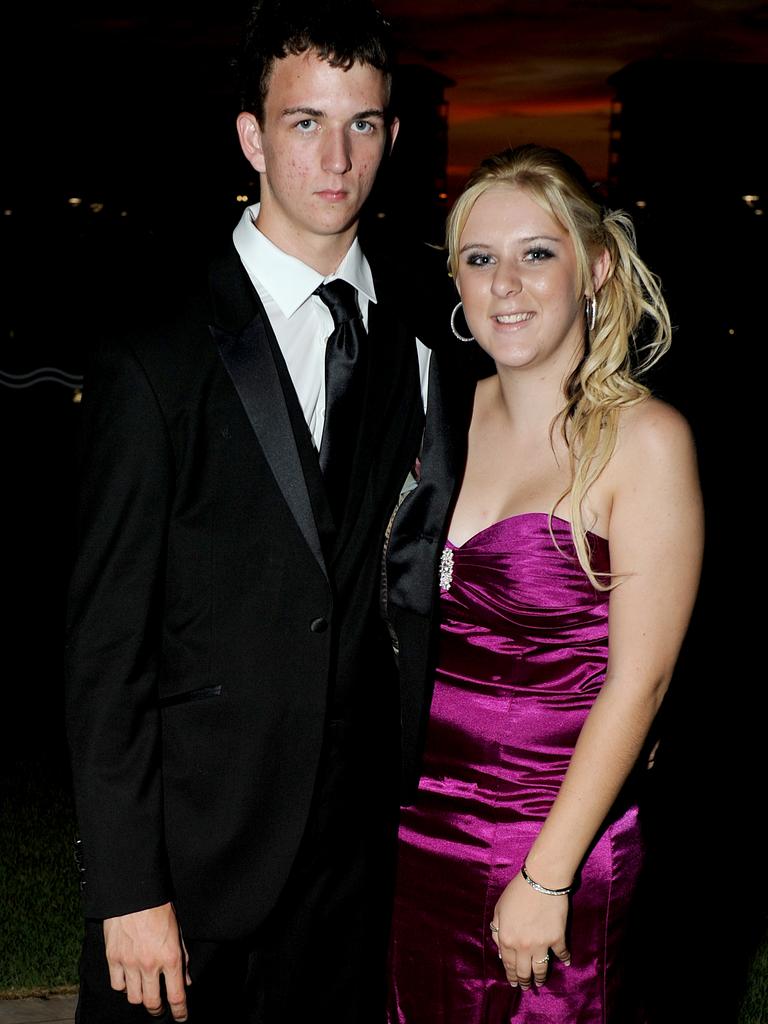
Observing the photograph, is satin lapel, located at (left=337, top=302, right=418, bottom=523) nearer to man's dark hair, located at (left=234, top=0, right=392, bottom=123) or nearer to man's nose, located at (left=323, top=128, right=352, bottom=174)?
man's nose, located at (left=323, top=128, right=352, bottom=174)

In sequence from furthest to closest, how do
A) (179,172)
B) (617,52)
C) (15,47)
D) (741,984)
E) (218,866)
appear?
(179,172)
(15,47)
(617,52)
(741,984)
(218,866)

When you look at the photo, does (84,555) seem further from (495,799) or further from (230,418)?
(495,799)

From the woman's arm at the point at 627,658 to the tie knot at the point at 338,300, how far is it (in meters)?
0.50

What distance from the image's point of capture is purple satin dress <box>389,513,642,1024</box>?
1.98 m

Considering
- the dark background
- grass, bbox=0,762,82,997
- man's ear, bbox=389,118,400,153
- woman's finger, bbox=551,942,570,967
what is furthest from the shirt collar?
the dark background

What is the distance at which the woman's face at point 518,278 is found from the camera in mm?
2008

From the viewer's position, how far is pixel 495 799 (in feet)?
6.71

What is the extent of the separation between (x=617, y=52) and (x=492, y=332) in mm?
15454

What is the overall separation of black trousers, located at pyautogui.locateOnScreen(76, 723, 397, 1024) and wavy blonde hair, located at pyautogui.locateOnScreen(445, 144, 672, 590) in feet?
1.81

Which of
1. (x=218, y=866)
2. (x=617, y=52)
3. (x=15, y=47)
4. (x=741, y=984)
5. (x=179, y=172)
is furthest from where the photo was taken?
(x=179, y=172)

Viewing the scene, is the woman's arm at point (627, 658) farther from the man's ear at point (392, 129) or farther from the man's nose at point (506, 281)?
the man's ear at point (392, 129)

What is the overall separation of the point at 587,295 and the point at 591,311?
0.06 meters

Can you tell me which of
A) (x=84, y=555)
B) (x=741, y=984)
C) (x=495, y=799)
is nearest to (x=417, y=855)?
(x=495, y=799)

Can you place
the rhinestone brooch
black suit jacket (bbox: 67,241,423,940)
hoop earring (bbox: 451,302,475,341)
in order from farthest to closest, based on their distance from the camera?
hoop earring (bbox: 451,302,475,341) → the rhinestone brooch → black suit jacket (bbox: 67,241,423,940)
